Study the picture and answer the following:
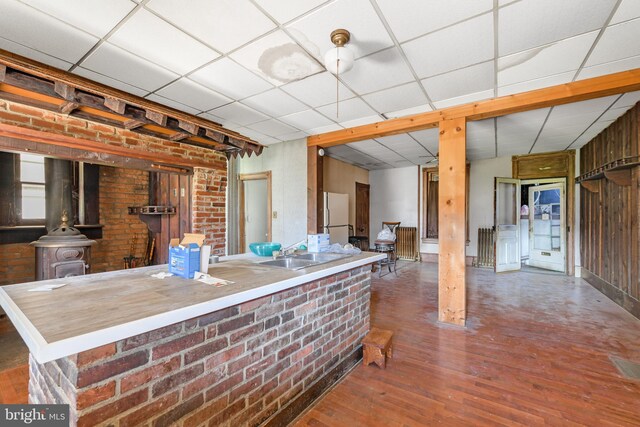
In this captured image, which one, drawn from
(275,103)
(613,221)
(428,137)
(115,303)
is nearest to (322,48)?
(275,103)

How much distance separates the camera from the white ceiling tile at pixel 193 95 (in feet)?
9.29

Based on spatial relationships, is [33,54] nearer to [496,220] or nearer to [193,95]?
[193,95]

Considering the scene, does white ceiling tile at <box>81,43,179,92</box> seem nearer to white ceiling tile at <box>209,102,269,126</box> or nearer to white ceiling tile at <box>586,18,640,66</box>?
white ceiling tile at <box>209,102,269,126</box>

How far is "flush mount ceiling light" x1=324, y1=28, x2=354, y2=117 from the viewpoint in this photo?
2037 millimetres

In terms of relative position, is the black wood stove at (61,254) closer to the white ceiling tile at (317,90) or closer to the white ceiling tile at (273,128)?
the white ceiling tile at (273,128)

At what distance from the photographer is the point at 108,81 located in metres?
2.71

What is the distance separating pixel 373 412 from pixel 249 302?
3.75ft

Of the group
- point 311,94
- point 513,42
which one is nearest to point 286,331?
point 311,94

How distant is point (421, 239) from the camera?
7516mm

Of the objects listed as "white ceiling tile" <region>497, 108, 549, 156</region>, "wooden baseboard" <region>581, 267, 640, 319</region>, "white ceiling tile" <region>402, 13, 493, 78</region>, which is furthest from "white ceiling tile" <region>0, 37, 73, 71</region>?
"wooden baseboard" <region>581, 267, 640, 319</region>

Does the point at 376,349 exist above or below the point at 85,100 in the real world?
below

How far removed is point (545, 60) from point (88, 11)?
11.2 feet

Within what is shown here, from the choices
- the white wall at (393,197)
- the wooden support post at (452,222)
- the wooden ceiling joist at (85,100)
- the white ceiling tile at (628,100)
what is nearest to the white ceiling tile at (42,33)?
the wooden ceiling joist at (85,100)

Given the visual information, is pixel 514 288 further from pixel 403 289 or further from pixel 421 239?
pixel 421 239
